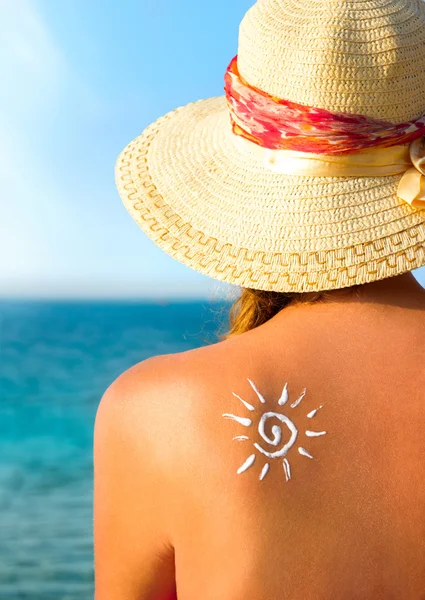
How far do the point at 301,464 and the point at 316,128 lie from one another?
0.59 metres

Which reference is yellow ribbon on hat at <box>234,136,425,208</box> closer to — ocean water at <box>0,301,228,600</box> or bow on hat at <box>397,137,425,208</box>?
bow on hat at <box>397,137,425,208</box>

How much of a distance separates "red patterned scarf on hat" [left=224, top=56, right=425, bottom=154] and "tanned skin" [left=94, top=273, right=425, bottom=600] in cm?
31

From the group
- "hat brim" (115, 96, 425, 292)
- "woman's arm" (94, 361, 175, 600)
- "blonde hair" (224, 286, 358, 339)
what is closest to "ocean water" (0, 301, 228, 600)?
"blonde hair" (224, 286, 358, 339)

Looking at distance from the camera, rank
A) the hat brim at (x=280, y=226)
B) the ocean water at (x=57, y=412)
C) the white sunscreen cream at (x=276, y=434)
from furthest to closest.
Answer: the ocean water at (x=57, y=412) → the hat brim at (x=280, y=226) → the white sunscreen cream at (x=276, y=434)

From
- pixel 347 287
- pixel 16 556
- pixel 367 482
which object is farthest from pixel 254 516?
pixel 16 556

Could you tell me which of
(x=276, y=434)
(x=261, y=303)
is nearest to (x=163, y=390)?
(x=276, y=434)

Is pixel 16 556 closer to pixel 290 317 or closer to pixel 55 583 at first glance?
pixel 55 583

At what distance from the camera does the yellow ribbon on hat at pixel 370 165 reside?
4.75 feet

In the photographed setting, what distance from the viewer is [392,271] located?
138 cm

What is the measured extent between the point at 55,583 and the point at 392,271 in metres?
5.58

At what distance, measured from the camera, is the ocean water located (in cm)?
655

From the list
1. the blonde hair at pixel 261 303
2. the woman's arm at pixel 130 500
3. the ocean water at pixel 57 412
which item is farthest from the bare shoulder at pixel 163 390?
the ocean water at pixel 57 412

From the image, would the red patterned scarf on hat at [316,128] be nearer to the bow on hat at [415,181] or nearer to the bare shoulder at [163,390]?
the bow on hat at [415,181]

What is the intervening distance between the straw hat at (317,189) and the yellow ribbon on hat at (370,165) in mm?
14
